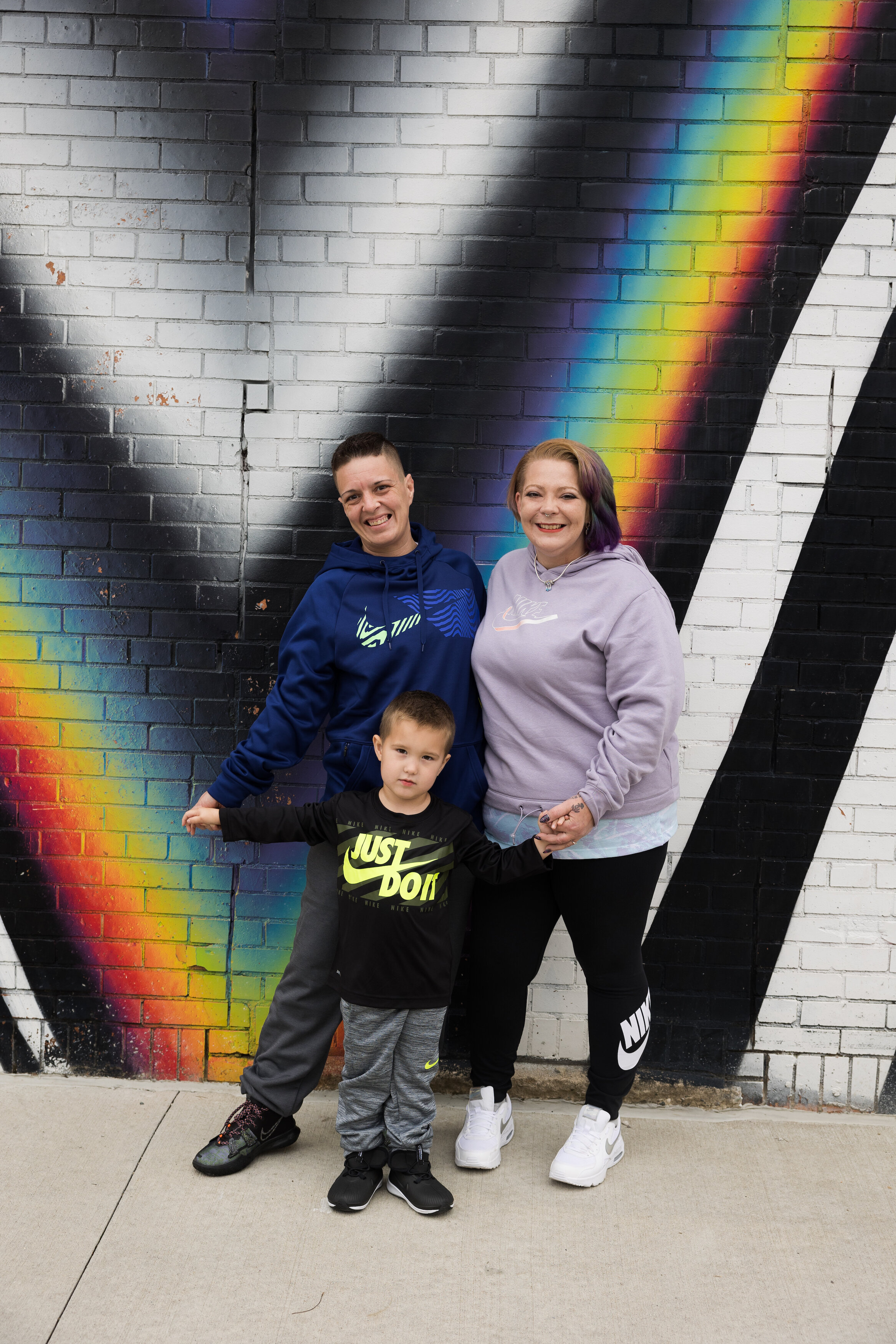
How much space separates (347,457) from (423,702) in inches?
28.1

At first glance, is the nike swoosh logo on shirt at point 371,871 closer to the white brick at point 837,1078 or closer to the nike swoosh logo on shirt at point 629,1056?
the nike swoosh logo on shirt at point 629,1056

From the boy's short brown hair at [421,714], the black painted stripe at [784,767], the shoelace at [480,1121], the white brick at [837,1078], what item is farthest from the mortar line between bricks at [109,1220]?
the white brick at [837,1078]

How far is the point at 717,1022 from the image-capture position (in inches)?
125

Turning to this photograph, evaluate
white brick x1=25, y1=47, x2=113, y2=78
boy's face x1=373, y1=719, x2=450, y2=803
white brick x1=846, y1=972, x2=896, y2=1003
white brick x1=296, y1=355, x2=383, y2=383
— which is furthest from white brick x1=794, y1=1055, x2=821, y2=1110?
white brick x1=25, y1=47, x2=113, y2=78

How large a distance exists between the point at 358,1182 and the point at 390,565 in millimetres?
1629

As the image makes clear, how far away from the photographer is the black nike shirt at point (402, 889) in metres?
2.49

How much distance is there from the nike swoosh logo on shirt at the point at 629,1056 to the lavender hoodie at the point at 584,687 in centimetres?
69

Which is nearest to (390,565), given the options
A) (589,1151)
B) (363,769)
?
(363,769)

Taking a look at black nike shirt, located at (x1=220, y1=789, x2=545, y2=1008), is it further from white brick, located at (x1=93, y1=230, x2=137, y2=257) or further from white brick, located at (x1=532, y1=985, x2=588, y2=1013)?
white brick, located at (x1=93, y1=230, x2=137, y2=257)

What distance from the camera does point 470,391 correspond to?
305 centimetres

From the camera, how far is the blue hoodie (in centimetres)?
264

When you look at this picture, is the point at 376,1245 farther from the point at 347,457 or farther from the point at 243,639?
the point at 347,457

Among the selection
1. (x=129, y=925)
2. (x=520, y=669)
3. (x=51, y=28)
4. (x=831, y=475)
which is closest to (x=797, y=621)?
(x=831, y=475)

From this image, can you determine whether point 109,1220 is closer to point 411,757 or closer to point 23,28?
point 411,757
